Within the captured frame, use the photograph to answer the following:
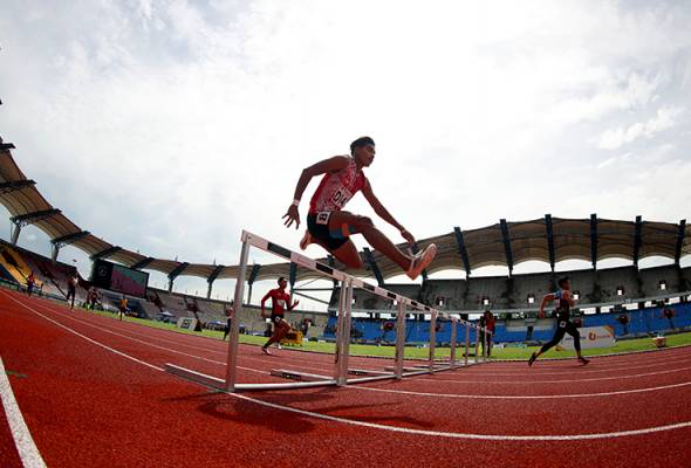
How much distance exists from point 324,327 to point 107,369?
4223 centimetres

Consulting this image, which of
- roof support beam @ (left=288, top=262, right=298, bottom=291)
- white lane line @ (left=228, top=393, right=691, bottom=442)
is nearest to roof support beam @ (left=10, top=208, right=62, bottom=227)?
roof support beam @ (left=288, top=262, right=298, bottom=291)

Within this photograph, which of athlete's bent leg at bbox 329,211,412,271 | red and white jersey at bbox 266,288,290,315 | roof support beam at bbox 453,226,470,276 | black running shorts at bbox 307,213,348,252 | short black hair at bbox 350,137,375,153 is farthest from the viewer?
roof support beam at bbox 453,226,470,276

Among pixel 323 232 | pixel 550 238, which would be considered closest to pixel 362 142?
pixel 323 232

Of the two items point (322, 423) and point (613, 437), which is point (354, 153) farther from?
point (613, 437)

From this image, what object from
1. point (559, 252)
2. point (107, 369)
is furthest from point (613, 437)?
point (559, 252)

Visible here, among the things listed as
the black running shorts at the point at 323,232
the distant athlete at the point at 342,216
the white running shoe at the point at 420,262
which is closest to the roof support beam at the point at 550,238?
the white running shoe at the point at 420,262

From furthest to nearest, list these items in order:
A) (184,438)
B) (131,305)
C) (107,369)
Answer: (131,305)
(107,369)
(184,438)

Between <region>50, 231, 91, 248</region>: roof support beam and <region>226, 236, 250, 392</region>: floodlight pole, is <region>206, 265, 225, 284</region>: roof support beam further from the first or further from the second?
<region>226, 236, 250, 392</region>: floodlight pole

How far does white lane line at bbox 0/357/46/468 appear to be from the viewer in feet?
4.37

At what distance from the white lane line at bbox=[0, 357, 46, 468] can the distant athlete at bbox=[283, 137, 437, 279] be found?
86.9 inches

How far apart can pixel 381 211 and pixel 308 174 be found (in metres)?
1.20

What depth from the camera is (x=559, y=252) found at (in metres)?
33.1

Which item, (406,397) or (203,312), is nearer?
(406,397)

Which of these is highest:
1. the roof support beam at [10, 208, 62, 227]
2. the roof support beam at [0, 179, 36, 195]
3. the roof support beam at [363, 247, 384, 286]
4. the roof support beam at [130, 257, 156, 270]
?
the roof support beam at [0, 179, 36, 195]
